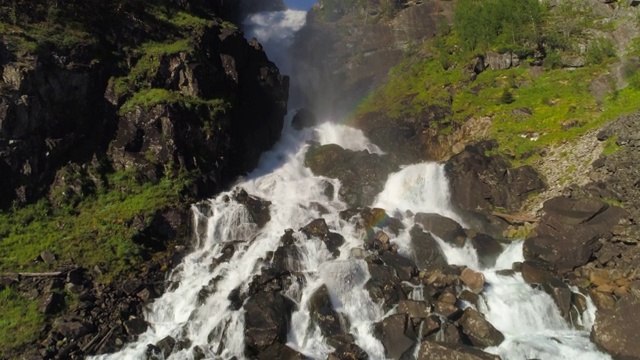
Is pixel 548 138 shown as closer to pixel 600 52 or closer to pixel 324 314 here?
pixel 600 52

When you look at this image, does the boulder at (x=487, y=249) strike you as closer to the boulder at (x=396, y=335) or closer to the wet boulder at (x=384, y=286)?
the wet boulder at (x=384, y=286)

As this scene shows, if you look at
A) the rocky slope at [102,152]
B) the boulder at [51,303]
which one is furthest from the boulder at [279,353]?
the boulder at [51,303]

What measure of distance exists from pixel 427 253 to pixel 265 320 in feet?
32.9

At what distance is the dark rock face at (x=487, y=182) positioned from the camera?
91.1ft

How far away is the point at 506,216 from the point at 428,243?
20.0 feet

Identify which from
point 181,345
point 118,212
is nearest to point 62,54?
point 118,212

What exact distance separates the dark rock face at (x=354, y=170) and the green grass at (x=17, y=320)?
1920 centimetres

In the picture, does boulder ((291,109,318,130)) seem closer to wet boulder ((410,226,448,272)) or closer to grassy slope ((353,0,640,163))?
grassy slope ((353,0,640,163))

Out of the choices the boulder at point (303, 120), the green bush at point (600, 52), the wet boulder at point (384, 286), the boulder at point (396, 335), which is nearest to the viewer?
the boulder at point (396, 335)

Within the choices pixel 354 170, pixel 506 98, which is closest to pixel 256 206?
pixel 354 170

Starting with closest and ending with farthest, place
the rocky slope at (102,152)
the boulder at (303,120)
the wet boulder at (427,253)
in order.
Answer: the rocky slope at (102,152) < the wet boulder at (427,253) < the boulder at (303,120)

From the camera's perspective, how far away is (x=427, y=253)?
78.0ft

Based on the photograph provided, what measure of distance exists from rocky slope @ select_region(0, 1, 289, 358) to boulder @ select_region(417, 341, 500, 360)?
12.5 meters

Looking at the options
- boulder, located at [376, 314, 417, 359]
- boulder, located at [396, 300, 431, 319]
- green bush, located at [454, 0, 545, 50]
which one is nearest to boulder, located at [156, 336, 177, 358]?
boulder, located at [376, 314, 417, 359]
